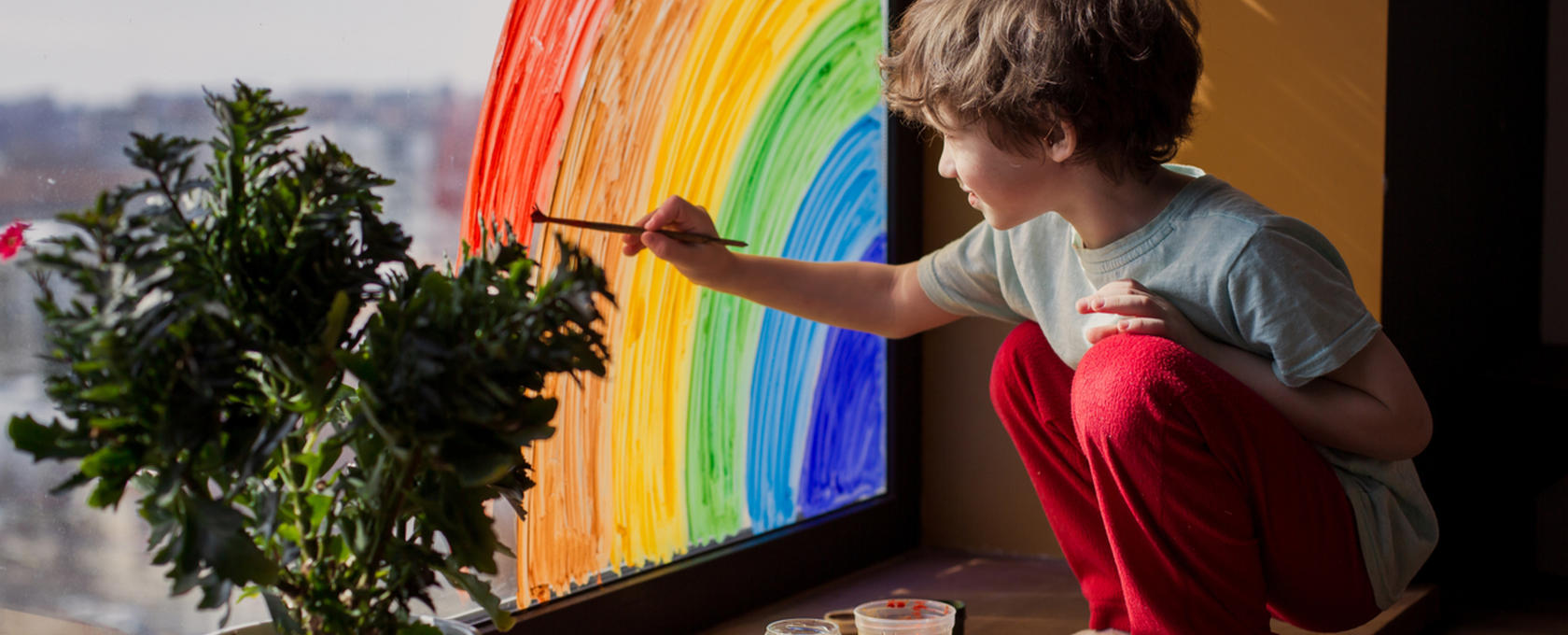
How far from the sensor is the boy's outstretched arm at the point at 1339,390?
1.17 m

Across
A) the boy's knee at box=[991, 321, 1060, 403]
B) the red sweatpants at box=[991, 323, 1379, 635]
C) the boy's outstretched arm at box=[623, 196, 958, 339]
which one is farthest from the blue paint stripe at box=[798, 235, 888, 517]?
the red sweatpants at box=[991, 323, 1379, 635]

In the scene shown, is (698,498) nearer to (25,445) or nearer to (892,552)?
(892,552)

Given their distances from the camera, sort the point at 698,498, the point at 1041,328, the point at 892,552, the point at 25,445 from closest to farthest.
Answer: the point at 25,445
the point at 1041,328
the point at 698,498
the point at 892,552

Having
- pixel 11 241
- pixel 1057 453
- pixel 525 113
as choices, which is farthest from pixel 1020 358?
pixel 11 241

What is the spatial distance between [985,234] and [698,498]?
1.54 ft

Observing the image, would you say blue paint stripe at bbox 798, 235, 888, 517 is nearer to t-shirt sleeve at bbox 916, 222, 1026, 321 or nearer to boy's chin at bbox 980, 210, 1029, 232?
t-shirt sleeve at bbox 916, 222, 1026, 321

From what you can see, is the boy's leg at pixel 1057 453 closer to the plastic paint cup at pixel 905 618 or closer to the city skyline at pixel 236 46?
the plastic paint cup at pixel 905 618

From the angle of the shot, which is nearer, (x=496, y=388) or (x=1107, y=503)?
(x=496, y=388)

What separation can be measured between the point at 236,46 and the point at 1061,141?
74 centimetres

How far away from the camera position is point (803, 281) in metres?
1.46

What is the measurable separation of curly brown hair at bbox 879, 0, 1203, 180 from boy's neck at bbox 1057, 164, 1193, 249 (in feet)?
0.05

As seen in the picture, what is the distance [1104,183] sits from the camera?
4.25 ft

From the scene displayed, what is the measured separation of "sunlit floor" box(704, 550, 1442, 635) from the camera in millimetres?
1599

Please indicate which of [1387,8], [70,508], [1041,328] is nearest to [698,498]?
[1041,328]
